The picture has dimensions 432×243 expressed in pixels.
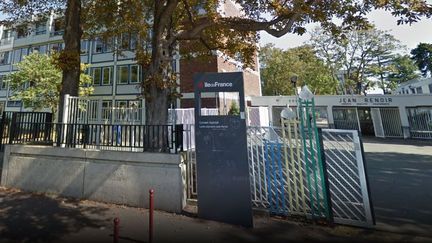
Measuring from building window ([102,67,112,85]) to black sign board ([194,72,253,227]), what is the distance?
73.6ft

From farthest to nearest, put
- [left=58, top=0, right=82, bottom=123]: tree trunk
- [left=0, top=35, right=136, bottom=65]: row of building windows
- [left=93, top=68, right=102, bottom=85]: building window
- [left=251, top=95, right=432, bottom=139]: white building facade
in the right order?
[left=0, top=35, right=136, bottom=65]: row of building windows, [left=93, top=68, right=102, bottom=85]: building window, [left=251, top=95, right=432, bottom=139]: white building facade, [left=58, top=0, right=82, bottom=123]: tree trunk

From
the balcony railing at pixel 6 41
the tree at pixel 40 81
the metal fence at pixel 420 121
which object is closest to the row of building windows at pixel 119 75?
the tree at pixel 40 81

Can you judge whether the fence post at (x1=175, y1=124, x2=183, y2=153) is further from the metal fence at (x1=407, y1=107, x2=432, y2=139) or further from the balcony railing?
the balcony railing

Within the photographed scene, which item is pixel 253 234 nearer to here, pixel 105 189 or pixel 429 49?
pixel 105 189

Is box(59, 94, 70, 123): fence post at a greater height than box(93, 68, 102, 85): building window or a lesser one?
lesser

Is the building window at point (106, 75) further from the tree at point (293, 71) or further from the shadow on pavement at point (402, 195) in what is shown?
the shadow on pavement at point (402, 195)

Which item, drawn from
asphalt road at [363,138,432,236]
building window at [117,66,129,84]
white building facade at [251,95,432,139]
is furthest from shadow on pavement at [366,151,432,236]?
building window at [117,66,129,84]

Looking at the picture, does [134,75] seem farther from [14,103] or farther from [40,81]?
[14,103]

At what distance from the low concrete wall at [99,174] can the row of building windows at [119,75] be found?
17.2 metres

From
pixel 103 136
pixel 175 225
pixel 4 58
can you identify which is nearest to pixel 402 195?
pixel 175 225

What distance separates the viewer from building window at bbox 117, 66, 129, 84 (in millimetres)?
23531

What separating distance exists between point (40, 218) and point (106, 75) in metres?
22.2

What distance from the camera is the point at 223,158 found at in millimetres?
4586

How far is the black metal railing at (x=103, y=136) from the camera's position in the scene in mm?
5684
